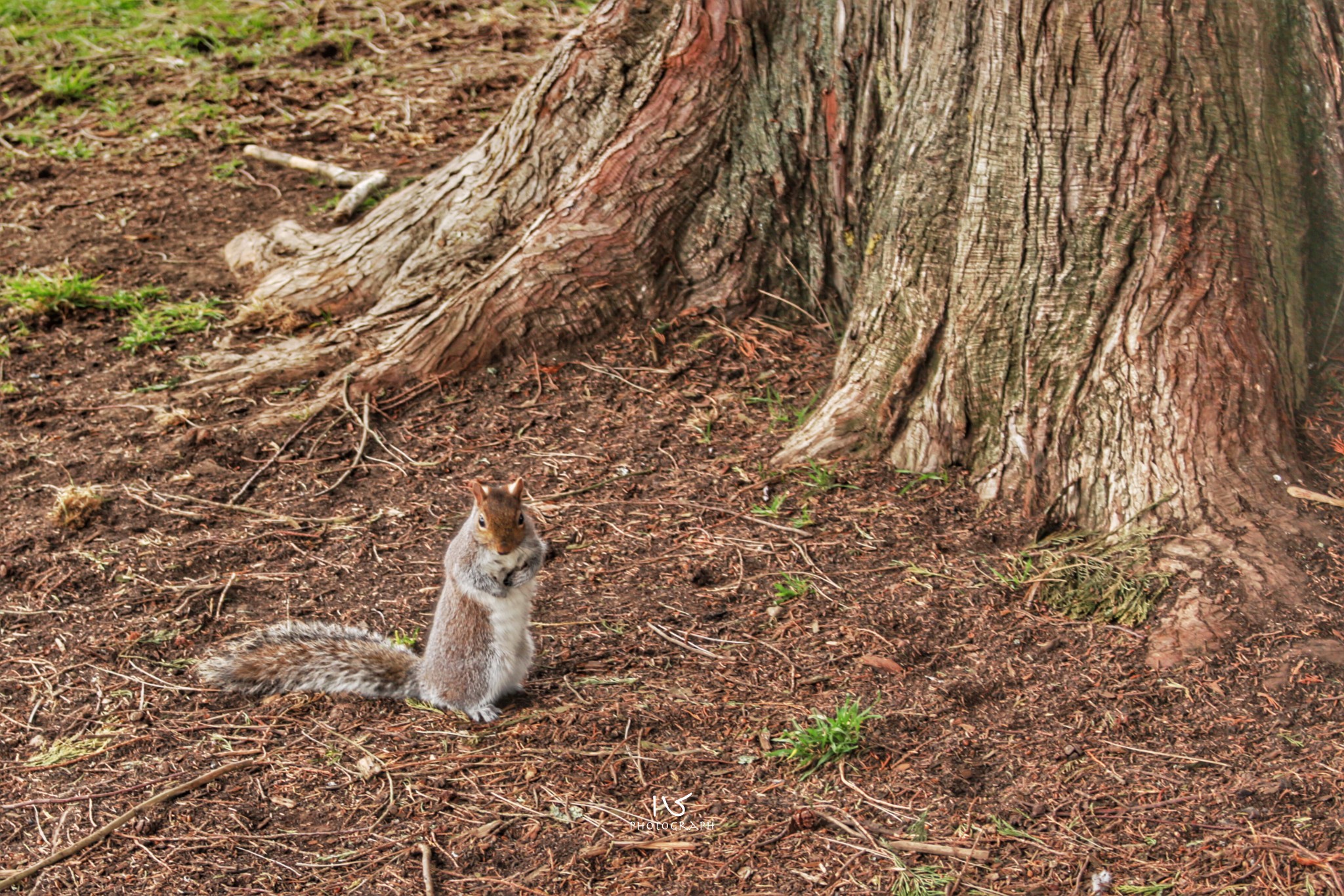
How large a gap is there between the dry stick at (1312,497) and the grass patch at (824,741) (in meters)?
1.46

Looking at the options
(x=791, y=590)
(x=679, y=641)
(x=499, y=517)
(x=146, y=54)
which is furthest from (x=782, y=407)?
(x=146, y=54)

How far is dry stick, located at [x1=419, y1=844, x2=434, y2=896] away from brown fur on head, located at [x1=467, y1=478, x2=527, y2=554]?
804 mm

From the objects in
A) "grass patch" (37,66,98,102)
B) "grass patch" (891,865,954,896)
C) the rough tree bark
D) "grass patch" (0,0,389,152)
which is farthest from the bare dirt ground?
"grass patch" (37,66,98,102)

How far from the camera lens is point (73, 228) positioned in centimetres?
595

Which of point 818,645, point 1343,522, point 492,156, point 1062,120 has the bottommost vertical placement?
point 818,645

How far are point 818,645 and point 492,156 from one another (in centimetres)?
263

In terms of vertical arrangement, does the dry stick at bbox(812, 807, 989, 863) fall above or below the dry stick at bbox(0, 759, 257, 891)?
above

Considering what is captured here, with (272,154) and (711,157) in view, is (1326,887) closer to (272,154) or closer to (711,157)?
(711,157)

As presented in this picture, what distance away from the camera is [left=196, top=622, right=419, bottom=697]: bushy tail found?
3.26m

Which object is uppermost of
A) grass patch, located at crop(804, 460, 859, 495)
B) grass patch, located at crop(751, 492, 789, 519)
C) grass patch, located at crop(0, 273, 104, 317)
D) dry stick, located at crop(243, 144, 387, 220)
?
dry stick, located at crop(243, 144, 387, 220)

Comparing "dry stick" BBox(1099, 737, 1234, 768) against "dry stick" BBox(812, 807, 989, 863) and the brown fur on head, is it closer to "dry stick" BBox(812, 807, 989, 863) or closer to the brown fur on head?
"dry stick" BBox(812, 807, 989, 863)

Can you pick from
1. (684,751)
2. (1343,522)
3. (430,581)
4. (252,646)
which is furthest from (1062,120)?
(252,646)

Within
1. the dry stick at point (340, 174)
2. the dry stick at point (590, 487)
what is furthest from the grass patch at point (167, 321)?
the dry stick at point (590, 487)

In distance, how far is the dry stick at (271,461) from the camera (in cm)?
422
